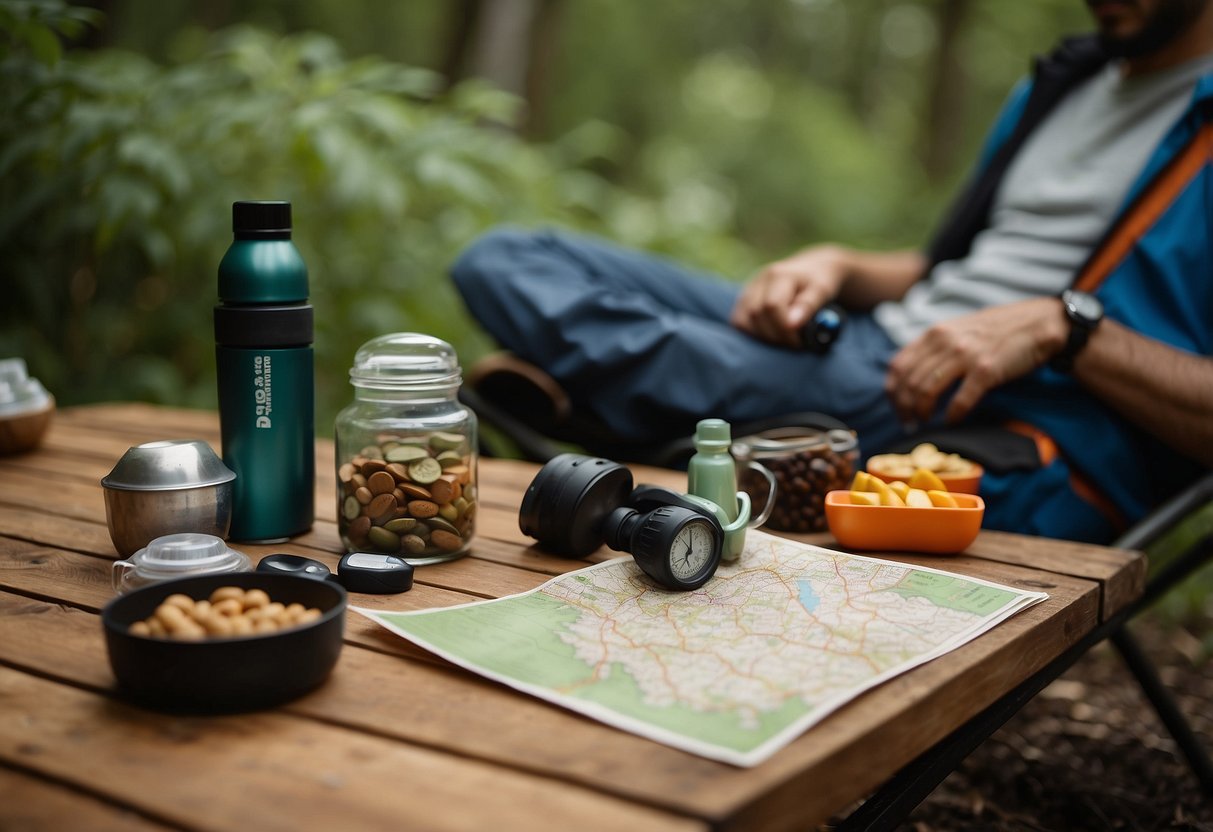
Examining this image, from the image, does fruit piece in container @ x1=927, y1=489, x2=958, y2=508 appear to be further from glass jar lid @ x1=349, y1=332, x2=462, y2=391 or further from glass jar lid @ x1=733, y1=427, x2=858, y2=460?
glass jar lid @ x1=349, y1=332, x2=462, y2=391

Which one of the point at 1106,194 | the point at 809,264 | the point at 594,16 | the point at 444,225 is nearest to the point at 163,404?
the point at 444,225

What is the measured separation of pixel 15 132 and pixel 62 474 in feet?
3.92

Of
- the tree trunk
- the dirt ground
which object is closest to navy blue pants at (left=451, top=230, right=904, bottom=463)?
the dirt ground

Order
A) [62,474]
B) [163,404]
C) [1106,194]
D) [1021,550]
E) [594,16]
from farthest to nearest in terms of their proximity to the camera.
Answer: [594,16] → [163,404] → [1106,194] → [62,474] → [1021,550]

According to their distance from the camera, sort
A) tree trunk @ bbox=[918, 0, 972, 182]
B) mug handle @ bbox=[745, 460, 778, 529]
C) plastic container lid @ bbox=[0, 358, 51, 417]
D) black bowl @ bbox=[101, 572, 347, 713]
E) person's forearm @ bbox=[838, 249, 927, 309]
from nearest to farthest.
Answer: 1. black bowl @ bbox=[101, 572, 347, 713]
2. mug handle @ bbox=[745, 460, 778, 529]
3. plastic container lid @ bbox=[0, 358, 51, 417]
4. person's forearm @ bbox=[838, 249, 927, 309]
5. tree trunk @ bbox=[918, 0, 972, 182]

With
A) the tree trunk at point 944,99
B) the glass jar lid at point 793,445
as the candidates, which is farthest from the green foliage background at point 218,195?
the tree trunk at point 944,99

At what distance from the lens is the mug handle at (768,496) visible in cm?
133

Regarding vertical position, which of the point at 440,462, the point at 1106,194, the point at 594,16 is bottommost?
the point at 440,462

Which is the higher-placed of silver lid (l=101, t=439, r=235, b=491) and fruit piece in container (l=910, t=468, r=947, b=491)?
silver lid (l=101, t=439, r=235, b=491)

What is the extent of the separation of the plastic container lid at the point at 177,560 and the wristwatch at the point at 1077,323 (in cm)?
126

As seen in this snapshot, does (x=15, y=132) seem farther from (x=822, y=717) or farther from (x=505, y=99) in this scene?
(x=822, y=717)

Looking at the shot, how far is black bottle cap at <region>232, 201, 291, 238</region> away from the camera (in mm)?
1220

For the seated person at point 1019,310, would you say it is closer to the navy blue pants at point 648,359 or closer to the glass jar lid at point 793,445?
the navy blue pants at point 648,359

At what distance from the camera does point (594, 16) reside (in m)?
7.88
